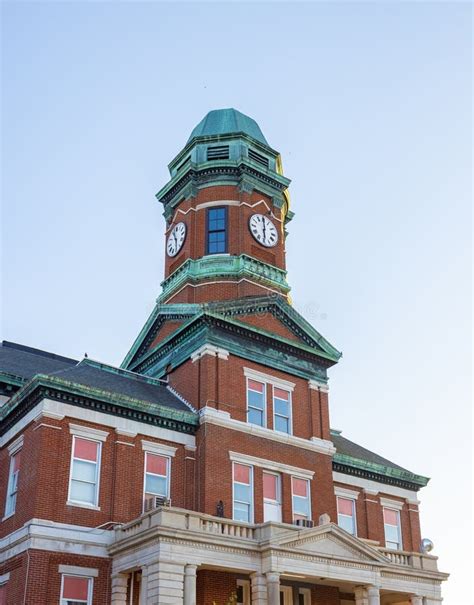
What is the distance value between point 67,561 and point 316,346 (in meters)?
15.8

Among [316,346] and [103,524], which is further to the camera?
[316,346]

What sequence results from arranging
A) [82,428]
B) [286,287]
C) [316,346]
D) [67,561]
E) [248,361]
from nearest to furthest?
[67,561] < [82,428] < [248,361] < [316,346] < [286,287]

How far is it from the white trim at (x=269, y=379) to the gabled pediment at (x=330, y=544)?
7737 mm

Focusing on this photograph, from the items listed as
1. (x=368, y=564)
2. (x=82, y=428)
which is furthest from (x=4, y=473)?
(x=368, y=564)

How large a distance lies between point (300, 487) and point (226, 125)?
21.4 meters

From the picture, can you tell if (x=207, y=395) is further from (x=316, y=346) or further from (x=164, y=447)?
(x=316, y=346)

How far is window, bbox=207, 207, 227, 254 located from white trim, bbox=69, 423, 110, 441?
518 inches

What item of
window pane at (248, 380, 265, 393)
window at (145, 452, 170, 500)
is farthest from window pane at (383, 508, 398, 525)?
window at (145, 452, 170, 500)

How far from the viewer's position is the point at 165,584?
81.8 ft

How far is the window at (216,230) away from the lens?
1578 inches

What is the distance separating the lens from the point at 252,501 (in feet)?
105

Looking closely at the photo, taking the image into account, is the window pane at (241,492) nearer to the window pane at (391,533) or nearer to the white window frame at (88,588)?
the white window frame at (88,588)

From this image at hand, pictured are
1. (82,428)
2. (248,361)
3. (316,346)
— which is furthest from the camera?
(316,346)

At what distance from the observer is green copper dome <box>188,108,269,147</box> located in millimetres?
44750
